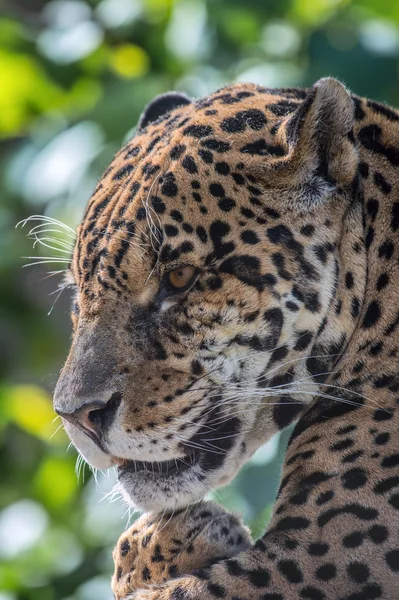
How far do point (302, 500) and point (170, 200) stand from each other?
3.69 ft

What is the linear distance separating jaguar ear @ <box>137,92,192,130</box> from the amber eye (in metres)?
1.30

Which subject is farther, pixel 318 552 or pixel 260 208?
pixel 260 208

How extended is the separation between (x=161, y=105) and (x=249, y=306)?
1.51 m

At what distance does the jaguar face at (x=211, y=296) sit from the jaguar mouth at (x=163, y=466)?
6cm

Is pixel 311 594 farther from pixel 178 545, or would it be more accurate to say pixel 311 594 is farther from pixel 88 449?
pixel 88 449

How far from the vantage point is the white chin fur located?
392cm

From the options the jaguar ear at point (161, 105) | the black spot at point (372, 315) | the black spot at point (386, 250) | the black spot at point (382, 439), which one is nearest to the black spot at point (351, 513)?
the black spot at point (382, 439)

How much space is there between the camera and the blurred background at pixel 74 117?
27.0 feet

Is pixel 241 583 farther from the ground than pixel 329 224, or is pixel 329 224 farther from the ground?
pixel 329 224

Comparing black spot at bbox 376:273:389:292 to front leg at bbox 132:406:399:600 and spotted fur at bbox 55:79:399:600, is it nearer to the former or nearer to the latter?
spotted fur at bbox 55:79:399:600

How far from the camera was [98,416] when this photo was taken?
3.88 meters

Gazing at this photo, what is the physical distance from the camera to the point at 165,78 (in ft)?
30.9

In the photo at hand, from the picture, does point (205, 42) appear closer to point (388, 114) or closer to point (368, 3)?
point (368, 3)

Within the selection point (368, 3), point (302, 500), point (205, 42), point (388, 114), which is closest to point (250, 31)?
point (205, 42)
